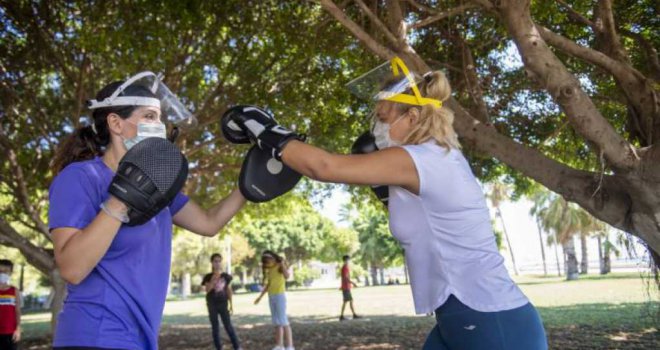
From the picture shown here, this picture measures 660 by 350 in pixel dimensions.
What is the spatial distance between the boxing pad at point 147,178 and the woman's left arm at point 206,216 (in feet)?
2.68

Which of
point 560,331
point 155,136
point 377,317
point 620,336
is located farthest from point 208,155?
point 155,136

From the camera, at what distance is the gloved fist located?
2764 mm

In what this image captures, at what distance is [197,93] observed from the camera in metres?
12.8

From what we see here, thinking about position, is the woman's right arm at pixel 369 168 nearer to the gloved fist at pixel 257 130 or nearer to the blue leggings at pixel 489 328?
the gloved fist at pixel 257 130

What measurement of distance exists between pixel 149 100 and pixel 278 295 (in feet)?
27.6

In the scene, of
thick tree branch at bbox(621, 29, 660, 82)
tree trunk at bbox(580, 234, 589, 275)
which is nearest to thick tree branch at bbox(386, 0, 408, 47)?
thick tree branch at bbox(621, 29, 660, 82)

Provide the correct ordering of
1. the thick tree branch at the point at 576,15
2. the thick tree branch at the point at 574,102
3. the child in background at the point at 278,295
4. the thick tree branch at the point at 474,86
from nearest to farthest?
the thick tree branch at the point at 574,102 < the thick tree branch at the point at 576,15 < the thick tree branch at the point at 474,86 < the child in background at the point at 278,295

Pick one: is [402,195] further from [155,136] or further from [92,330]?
[92,330]

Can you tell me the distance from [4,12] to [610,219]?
11.1 metres

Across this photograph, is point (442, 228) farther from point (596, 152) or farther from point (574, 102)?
point (596, 152)

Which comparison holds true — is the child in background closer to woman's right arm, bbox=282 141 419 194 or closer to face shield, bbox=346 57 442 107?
face shield, bbox=346 57 442 107

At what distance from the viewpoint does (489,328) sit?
2391 millimetres

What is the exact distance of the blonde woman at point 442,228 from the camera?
244 centimetres

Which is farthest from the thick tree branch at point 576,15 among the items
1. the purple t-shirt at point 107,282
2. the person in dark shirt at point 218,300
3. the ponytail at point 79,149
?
the person in dark shirt at point 218,300
